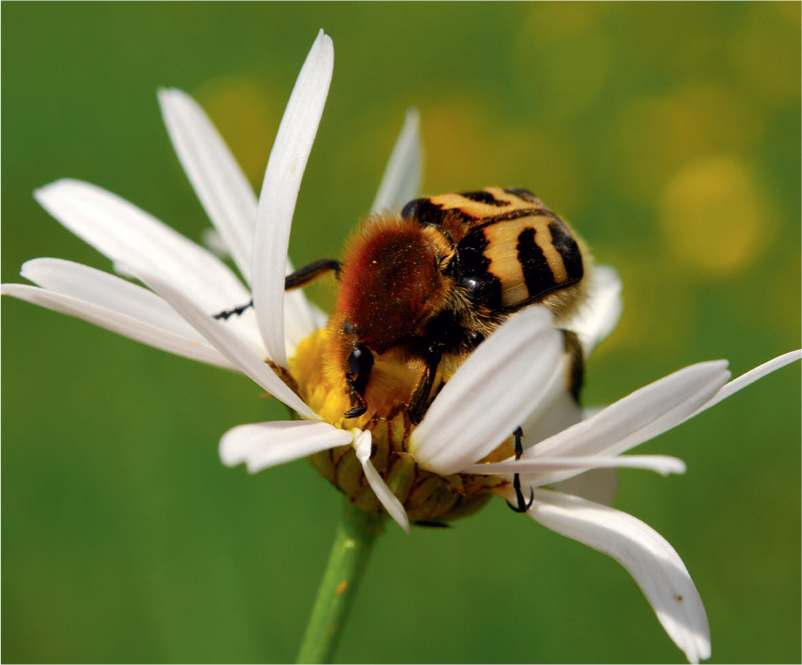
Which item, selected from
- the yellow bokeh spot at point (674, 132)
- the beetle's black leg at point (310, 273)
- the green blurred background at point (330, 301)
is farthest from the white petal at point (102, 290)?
the yellow bokeh spot at point (674, 132)

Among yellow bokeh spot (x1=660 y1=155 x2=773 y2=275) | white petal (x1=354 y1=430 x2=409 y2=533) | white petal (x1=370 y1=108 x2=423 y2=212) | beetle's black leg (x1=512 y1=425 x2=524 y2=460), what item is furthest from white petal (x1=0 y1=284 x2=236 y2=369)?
yellow bokeh spot (x1=660 y1=155 x2=773 y2=275)

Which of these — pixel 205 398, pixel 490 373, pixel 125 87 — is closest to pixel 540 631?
pixel 205 398

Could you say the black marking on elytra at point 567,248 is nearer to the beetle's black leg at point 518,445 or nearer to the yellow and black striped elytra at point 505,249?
the yellow and black striped elytra at point 505,249

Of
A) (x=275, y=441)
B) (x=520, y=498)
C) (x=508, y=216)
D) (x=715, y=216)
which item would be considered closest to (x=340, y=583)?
(x=520, y=498)

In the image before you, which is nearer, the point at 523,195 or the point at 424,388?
the point at 424,388

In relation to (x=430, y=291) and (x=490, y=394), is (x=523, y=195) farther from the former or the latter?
(x=490, y=394)
